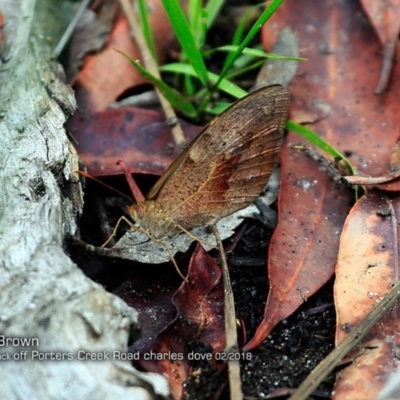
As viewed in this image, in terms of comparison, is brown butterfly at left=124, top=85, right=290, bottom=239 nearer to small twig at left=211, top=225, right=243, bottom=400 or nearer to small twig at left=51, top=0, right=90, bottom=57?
small twig at left=211, top=225, right=243, bottom=400

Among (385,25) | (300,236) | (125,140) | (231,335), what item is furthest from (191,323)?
(385,25)

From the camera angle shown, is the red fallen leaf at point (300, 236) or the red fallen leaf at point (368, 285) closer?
the red fallen leaf at point (368, 285)

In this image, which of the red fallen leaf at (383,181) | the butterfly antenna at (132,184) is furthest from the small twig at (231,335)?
the red fallen leaf at (383,181)

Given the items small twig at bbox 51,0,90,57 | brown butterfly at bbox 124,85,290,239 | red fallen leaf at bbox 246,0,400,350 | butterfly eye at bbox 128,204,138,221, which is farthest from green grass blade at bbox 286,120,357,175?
small twig at bbox 51,0,90,57

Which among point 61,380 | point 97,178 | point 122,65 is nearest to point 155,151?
point 97,178

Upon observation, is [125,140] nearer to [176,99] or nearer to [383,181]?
[176,99]

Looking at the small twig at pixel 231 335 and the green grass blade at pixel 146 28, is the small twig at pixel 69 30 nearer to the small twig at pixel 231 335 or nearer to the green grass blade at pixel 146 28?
the green grass blade at pixel 146 28
